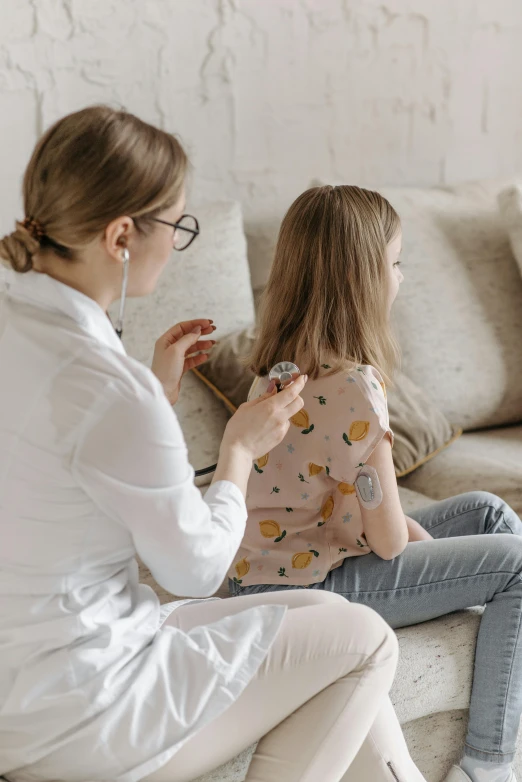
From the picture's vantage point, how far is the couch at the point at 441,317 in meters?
1.99

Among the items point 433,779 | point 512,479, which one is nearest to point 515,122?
point 512,479

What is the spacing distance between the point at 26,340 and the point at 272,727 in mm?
553

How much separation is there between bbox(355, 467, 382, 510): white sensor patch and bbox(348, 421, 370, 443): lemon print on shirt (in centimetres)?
5

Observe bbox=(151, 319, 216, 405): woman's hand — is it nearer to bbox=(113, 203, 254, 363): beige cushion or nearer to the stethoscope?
the stethoscope

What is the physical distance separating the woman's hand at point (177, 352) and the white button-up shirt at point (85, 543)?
376mm

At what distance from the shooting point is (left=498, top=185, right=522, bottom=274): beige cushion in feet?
7.73

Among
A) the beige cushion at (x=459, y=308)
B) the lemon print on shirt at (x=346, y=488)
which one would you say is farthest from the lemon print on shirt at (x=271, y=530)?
the beige cushion at (x=459, y=308)

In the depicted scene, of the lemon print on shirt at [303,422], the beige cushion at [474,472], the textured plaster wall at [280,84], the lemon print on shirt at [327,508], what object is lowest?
the beige cushion at [474,472]

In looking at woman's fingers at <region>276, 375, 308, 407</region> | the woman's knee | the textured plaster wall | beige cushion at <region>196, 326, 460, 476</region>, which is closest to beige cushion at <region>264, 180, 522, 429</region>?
beige cushion at <region>196, 326, 460, 476</region>

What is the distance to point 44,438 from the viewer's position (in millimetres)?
964

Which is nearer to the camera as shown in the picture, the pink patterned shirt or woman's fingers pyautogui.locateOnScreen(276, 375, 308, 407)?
woman's fingers pyautogui.locateOnScreen(276, 375, 308, 407)

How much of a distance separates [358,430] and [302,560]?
0.81ft

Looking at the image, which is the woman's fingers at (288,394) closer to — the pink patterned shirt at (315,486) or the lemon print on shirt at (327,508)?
the pink patterned shirt at (315,486)

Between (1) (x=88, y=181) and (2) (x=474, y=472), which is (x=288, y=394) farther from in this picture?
(2) (x=474, y=472)
